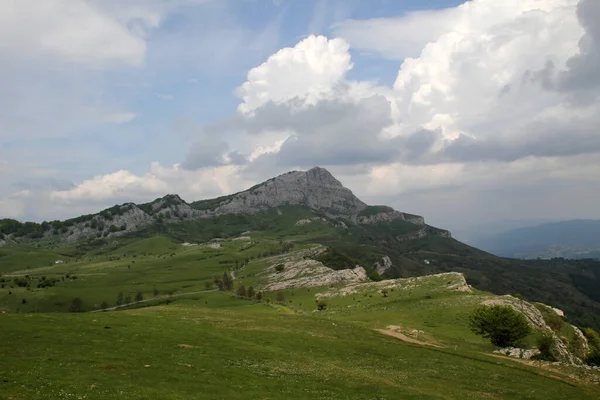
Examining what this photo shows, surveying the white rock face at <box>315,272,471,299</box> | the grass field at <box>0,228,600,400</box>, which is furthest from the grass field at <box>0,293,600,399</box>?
the white rock face at <box>315,272,471,299</box>

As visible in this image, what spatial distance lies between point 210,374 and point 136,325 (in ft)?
86.4

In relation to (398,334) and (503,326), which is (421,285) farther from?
(398,334)

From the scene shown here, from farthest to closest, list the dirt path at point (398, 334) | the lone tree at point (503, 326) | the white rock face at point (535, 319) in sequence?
the white rock face at point (535, 319), the lone tree at point (503, 326), the dirt path at point (398, 334)

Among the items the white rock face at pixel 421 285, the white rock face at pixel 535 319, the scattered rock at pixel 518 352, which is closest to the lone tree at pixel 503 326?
the scattered rock at pixel 518 352

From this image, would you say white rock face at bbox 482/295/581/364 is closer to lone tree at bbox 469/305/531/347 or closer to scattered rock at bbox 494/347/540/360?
lone tree at bbox 469/305/531/347

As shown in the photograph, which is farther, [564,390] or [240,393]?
[564,390]

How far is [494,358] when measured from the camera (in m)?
62.2

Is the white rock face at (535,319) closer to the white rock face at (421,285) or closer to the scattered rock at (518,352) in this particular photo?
the scattered rock at (518,352)

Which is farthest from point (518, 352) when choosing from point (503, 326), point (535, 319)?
point (535, 319)

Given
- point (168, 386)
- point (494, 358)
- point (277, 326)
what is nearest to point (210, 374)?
point (168, 386)

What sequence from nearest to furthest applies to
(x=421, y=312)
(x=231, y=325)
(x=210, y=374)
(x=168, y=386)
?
(x=168, y=386), (x=210, y=374), (x=231, y=325), (x=421, y=312)

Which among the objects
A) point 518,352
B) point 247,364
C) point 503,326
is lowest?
point 518,352

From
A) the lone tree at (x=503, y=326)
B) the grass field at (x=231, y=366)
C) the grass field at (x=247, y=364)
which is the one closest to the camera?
the grass field at (x=231, y=366)

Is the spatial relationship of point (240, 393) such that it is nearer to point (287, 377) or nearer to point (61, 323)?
point (287, 377)
